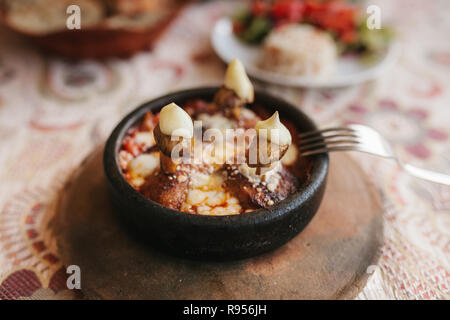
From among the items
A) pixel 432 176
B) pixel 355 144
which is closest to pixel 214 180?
pixel 355 144

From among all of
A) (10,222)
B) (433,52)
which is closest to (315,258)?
(10,222)

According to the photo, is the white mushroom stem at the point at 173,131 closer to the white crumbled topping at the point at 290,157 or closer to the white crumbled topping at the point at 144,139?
the white crumbled topping at the point at 144,139

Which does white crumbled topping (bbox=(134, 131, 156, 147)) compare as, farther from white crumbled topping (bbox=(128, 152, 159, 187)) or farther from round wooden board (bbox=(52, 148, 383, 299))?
round wooden board (bbox=(52, 148, 383, 299))

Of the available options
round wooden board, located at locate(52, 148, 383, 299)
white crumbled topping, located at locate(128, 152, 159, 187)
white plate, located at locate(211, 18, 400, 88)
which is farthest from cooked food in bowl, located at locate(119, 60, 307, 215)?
white plate, located at locate(211, 18, 400, 88)

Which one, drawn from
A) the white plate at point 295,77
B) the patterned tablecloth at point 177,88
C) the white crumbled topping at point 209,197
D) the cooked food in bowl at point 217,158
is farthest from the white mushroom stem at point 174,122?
the white plate at point 295,77
